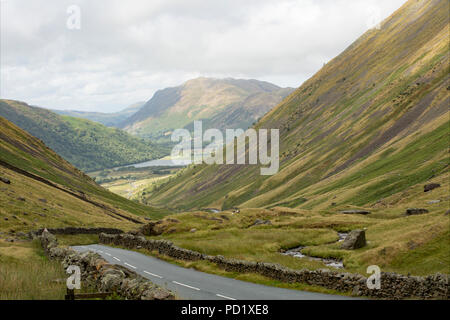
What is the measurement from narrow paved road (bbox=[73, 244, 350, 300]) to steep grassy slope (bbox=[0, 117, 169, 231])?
3250 cm

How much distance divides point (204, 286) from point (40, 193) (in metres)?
80.7

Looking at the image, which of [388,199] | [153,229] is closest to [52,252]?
[153,229]

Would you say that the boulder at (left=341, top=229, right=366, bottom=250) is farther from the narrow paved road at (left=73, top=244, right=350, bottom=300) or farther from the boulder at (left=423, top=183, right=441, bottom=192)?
the boulder at (left=423, top=183, right=441, bottom=192)

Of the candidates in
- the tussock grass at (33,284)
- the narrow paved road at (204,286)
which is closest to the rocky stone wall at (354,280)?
the narrow paved road at (204,286)

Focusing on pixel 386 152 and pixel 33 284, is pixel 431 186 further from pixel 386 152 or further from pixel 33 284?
pixel 33 284

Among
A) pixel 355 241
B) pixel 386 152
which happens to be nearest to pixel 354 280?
pixel 355 241

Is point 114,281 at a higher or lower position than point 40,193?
lower

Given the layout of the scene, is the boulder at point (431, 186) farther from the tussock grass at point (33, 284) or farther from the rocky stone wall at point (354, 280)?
the tussock grass at point (33, 284)

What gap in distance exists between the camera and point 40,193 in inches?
3905

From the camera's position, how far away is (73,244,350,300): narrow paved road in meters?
27.0

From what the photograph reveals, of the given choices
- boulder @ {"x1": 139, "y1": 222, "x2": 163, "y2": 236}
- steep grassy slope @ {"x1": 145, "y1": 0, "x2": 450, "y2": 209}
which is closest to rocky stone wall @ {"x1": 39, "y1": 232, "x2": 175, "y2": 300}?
boulder @ {"x1": 139, "y1": 222, "x2": 163, "y2": 236}
